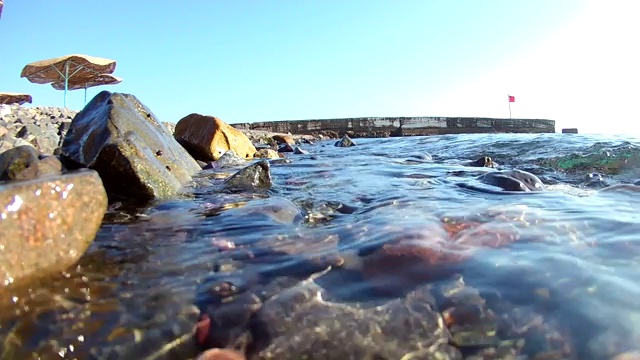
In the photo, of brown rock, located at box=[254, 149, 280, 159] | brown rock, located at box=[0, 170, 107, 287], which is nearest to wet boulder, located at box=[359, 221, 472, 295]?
brown rock, located at box=[0, 170, 107, 287]

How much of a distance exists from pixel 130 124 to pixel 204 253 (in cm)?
202

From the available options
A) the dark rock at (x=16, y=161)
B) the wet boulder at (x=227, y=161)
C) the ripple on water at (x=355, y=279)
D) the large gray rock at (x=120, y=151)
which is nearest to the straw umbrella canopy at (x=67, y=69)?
the wet boulder at (x=227, y=161)

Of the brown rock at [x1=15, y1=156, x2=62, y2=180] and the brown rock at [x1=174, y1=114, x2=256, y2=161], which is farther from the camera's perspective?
the brown rock at [x1=174, y1=114, x2=256, y2=161]

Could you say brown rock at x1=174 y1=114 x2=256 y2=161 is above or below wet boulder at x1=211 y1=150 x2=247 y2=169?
above

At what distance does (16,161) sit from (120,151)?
1.92 feet

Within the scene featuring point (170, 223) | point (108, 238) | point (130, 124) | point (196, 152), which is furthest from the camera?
point (196, 152)

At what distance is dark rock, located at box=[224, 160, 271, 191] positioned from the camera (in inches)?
132

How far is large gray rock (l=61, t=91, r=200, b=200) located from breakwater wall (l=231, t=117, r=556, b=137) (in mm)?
19778

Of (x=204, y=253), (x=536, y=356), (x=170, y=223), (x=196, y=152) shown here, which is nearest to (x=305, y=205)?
(x=170, y=223)

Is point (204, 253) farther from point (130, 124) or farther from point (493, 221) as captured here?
point (130, 124)

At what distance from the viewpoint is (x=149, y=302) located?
1214 millimetres

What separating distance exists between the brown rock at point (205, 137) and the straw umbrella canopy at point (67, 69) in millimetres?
10778

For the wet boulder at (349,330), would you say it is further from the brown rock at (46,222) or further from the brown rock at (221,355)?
the brown rock at (46,222)

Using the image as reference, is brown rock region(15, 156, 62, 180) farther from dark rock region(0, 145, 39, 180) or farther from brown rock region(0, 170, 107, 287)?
brown rock region(0, 170, 107, 287)
